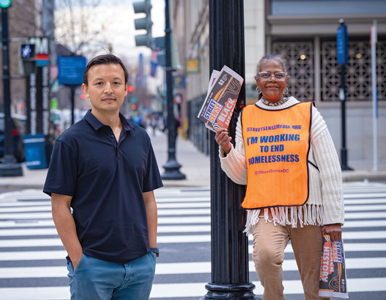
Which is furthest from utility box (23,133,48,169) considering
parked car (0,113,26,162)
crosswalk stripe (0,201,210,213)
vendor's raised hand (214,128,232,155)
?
vendor's raised hand (214,128,232,155)

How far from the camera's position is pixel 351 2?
20516mm

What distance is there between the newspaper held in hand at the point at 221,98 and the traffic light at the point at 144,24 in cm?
1105

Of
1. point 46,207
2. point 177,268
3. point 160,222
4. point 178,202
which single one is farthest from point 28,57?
point 177,268

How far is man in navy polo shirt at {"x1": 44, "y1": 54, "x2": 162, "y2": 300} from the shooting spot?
2926 millimetres

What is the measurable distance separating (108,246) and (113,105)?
2.24ft

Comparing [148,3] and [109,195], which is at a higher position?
[148,3]

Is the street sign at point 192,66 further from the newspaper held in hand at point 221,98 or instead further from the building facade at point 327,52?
the newspaper held in hand at point 221,98

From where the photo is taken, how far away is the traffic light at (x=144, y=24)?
15045 millimetres

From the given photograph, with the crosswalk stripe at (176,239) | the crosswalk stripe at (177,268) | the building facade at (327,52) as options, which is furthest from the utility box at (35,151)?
the crosswalk stripe at (177,268)

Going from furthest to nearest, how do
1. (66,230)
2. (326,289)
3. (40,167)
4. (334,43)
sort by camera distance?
(334,43) → (40,167) → (326,289) → (66,230)

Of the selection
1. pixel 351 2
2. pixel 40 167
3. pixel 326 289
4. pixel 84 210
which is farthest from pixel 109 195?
pixel 351 2

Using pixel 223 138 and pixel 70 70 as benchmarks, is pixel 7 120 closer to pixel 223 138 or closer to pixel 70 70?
pixel 70 70

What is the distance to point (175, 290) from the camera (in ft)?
20.7

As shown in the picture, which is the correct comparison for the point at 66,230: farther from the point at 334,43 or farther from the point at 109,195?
the point at 334,43
